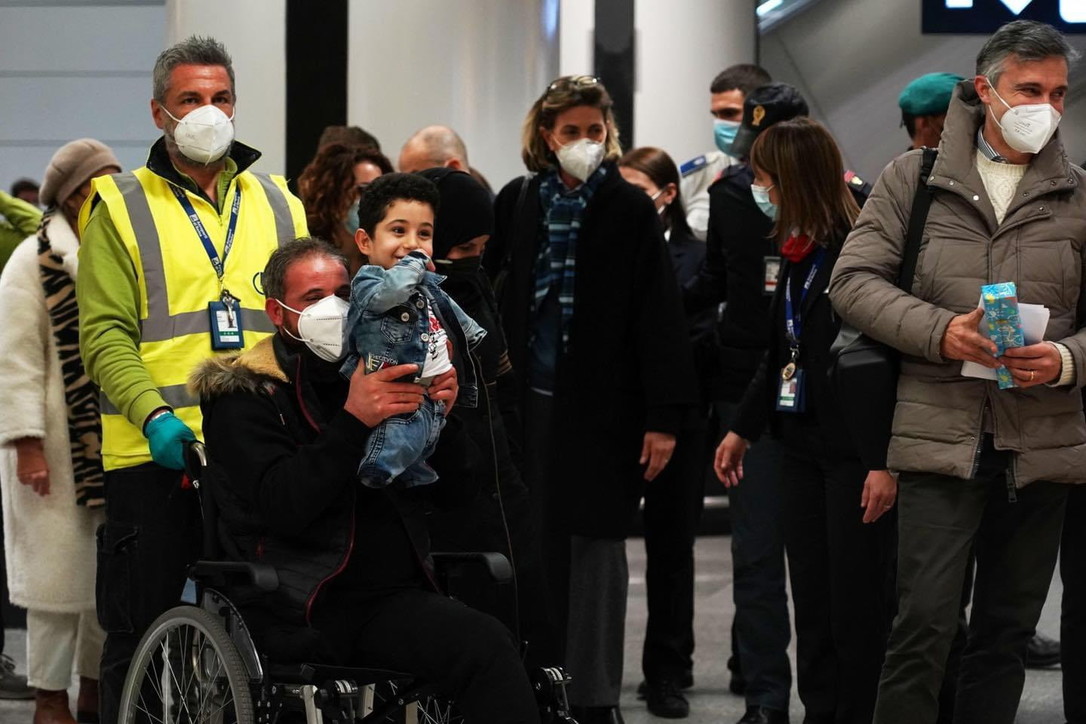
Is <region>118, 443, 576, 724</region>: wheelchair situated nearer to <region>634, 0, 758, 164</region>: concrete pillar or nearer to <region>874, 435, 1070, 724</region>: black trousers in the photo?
<region>874, 435, 1070, 724</region>: black trousers

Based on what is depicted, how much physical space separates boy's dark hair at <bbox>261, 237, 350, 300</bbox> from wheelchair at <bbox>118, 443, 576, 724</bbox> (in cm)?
36

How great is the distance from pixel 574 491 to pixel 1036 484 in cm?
141

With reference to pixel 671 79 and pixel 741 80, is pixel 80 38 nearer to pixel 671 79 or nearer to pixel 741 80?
pixel 671 79

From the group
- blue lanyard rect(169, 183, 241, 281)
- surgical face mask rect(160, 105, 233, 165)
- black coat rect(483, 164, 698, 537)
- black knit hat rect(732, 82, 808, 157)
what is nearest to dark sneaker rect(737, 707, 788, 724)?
black coat rect(483, 164, 698, 537)

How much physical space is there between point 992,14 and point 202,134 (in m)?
5.00

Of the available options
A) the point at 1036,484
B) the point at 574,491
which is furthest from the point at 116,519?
the point at 1036,484

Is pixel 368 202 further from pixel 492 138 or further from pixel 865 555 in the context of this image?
pixel 492 138

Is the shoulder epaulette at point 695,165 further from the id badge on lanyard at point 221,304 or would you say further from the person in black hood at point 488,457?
the id badge on lanyard at point 221,304

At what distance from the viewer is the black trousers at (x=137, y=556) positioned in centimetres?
380

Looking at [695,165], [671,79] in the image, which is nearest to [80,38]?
[671,79]

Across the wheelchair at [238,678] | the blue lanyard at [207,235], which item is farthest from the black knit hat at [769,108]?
the wheelchair at [238,678]

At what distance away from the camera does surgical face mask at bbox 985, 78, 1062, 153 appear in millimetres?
3582

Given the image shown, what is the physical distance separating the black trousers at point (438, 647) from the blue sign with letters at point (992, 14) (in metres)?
5.41

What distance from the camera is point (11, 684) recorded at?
539 centimetres
